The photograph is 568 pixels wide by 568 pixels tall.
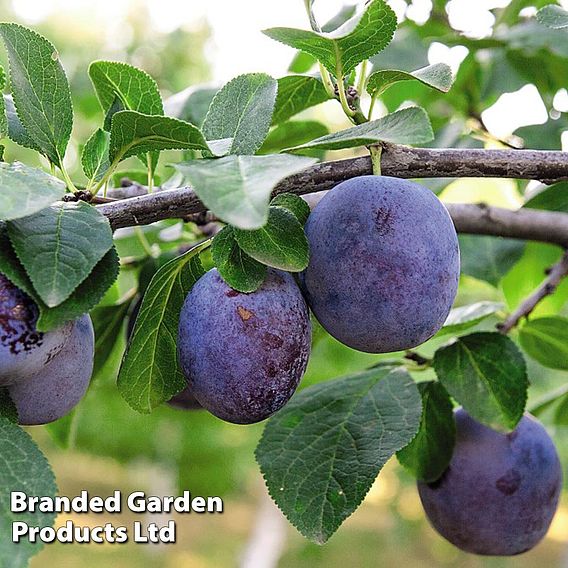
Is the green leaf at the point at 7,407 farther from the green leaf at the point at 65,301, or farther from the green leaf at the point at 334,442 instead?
the green leaf at the point at 334,442

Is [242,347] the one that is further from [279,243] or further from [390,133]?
[390,133]

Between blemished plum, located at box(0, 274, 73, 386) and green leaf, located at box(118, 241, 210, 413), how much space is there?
10 cm

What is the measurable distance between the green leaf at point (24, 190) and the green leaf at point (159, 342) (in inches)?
5.9

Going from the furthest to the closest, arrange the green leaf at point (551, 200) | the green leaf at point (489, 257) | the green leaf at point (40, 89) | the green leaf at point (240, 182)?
the green leaf at point (489, 257), the green leaf at point (551, 200), the green leaf at point (40, 89), the green leaf at point (240, 182)

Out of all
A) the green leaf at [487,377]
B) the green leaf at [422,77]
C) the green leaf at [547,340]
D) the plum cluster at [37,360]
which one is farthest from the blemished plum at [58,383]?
the green leaf at [547,340]

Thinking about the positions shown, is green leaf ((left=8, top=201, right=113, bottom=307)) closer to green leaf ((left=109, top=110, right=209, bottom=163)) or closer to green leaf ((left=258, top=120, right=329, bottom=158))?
green leaf ((left=109, top=110, right=209, bottom=163))

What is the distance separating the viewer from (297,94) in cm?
88

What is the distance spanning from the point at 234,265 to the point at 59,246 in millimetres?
141

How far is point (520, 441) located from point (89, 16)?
6.82m

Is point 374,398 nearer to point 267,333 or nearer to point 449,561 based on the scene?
point 267,333

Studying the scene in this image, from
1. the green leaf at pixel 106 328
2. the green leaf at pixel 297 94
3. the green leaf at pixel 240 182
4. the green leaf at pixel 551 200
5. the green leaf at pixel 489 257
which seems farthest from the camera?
the green leaf at pixel 489 257

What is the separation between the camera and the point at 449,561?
25.7 feet

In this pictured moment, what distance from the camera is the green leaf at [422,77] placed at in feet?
2.00

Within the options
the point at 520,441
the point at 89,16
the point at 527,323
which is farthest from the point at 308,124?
the point at 89,16
